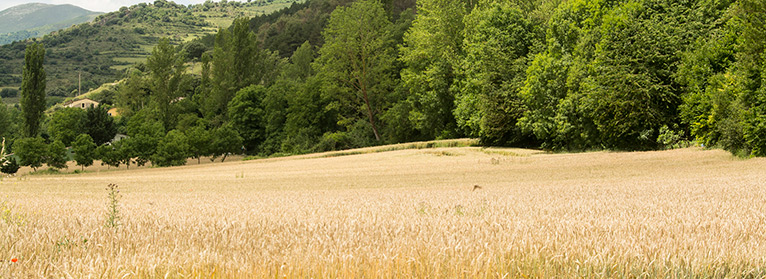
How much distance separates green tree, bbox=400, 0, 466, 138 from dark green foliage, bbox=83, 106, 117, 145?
193 feet

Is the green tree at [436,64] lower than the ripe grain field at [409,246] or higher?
higher

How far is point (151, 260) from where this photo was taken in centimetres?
385

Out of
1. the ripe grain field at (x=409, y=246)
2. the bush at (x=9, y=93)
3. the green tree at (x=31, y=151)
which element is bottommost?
the ripe grain field at (x=409, y=246)

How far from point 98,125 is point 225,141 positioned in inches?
1222

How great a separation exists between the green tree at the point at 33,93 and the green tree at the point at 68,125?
849 centimetres

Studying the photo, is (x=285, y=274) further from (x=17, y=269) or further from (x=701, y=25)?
(x=701, y=25)

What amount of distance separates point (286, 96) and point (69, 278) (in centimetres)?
7546

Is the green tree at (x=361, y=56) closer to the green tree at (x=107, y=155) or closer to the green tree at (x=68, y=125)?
the green tree at (x=107, y=155)

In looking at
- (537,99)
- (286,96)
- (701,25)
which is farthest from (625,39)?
(286,96)

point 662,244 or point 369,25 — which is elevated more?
point 369,25

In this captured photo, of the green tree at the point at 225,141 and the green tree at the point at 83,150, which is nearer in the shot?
the green tree at the point at 83,150

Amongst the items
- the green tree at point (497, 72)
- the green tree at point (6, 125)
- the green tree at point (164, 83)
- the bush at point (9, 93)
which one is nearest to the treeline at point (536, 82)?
the green tree at point (497, 72)

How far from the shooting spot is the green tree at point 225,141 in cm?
7606

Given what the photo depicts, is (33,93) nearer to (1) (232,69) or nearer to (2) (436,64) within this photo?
(1) (232,69)
